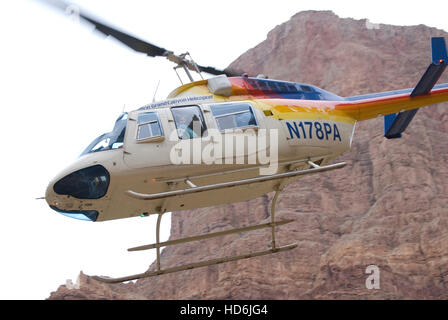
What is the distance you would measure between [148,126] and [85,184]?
128 cm

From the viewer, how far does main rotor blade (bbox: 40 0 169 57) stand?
411 inches

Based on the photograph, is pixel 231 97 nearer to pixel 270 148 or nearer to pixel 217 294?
pixel 270 148

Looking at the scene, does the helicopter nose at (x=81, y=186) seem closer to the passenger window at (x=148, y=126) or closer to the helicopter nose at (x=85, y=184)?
the helicopter nose at (x=85, y=184)

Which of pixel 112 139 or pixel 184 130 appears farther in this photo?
pixel 184 130

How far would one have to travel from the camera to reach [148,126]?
36.1ft

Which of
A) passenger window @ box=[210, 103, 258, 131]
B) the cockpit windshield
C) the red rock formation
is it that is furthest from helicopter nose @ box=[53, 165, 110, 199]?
the red rock formation

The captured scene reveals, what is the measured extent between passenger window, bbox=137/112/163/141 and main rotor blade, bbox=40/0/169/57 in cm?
160

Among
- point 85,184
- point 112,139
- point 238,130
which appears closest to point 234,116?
point 238,130

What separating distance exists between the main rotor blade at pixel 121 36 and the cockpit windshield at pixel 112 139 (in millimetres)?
1482

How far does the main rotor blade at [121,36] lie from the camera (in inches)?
411

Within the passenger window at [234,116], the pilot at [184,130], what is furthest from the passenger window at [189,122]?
the passenger window at [234,116]

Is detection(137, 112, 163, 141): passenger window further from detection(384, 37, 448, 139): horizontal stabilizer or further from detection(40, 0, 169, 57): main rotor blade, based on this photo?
detection(384, 37, 448, 139): horizontal stabilizer

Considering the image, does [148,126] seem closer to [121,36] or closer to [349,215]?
[121,36]

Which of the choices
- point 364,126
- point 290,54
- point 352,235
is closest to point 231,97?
point 352,235
